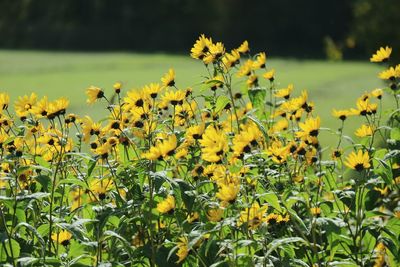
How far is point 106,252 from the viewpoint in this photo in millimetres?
3439

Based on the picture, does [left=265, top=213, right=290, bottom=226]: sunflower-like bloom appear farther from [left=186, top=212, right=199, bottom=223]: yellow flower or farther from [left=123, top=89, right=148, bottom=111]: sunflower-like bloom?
[left=123, top=89, right=148, bottom=111]: sunflower-like bloom

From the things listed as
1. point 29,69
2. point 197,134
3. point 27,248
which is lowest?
point 29,69

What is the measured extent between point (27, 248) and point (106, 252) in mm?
438

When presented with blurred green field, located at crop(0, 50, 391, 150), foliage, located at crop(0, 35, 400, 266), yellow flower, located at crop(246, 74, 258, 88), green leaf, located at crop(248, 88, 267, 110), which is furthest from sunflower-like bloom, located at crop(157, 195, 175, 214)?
blurred green field, located at crop(0, 50, 391, 150)

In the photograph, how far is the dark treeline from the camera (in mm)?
28875

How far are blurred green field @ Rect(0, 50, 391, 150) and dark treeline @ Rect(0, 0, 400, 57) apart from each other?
3572 mm

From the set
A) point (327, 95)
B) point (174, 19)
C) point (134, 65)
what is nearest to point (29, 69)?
point (134, 65)

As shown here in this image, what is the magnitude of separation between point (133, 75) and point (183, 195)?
1619 centimetres

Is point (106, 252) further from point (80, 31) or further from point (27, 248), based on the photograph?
point (80, 31)

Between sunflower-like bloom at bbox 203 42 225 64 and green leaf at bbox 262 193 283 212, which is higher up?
sunflower-like bloom at bbox 203 42 225 64

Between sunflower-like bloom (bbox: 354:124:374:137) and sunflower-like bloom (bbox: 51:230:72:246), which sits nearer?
sunflower-like bloom (bbox: 51:230:72:246)

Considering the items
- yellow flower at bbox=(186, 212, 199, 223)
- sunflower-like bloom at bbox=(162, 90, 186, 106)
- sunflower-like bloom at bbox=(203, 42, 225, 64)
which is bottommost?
yellow flower at bbox=(186, 212, 199, 223)

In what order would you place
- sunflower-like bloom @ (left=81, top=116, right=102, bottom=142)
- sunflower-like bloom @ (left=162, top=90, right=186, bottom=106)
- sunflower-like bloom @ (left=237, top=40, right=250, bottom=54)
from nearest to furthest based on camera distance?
sunflower-like bloom @ (left=162, top=90, right=186, bottom=106), sunflower-like bloom @ (left=81, top=116, right=102, bottom=142), sunflower-like bloom @ (left=237, top=40, right=250, bottom=54)

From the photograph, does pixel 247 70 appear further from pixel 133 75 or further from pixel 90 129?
pixel 133 75
